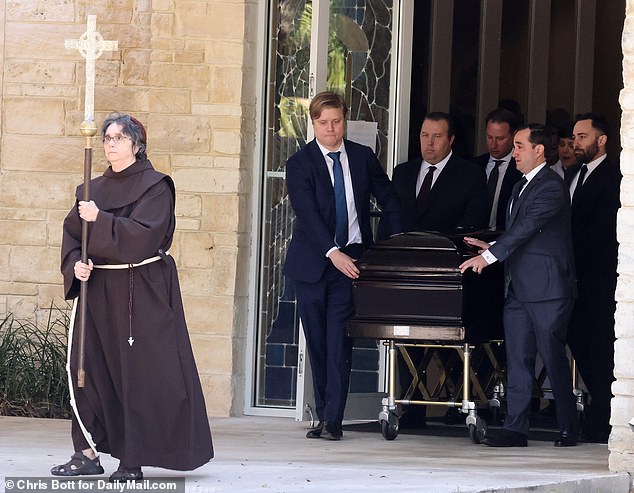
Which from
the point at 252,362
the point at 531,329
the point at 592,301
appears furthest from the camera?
the point at 252,362

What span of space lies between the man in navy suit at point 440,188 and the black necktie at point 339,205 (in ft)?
1.72

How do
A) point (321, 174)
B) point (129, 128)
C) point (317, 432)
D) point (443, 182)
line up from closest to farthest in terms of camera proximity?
point (129, 128) → point (317, 432) → point (321, 174) → point (443, 182)

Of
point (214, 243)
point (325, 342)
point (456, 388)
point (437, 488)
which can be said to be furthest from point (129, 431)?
point (456, 388)

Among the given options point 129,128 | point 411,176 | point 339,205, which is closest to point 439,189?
point 411,176

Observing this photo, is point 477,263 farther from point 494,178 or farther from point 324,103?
point 494,178

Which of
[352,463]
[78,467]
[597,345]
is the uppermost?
[597,345]

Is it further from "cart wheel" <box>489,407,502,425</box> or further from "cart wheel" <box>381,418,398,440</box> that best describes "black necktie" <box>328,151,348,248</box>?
"cart wheel" <box>489,407,502,425</box>

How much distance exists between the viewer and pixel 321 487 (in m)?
6.78

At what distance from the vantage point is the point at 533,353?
9.04 m

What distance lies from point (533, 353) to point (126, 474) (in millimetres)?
3215

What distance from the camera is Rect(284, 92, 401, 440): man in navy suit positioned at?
9.15 m

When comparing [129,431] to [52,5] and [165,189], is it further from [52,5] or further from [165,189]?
[52,5]

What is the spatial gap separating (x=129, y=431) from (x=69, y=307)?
3.95m

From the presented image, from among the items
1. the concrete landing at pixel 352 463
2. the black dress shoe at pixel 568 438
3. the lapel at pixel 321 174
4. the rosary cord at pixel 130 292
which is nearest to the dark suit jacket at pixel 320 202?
the lapel at pixel 321 174
